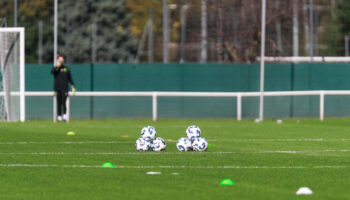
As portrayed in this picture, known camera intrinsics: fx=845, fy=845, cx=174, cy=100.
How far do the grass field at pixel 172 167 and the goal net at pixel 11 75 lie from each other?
6.63 metres

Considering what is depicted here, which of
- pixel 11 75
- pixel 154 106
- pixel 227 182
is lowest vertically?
pixel 154 106

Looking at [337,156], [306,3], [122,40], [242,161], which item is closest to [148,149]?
[242,161]

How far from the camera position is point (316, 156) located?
1356cm

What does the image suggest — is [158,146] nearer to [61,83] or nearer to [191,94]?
[61,83]

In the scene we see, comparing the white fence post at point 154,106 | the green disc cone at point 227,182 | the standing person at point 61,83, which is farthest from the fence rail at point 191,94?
the green disc cone at point 227,182

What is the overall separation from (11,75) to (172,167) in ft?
50.0

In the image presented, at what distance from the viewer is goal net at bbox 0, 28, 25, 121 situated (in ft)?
83.6

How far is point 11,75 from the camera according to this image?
1022 inches

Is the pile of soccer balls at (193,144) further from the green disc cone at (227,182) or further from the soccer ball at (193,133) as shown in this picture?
the green disc cone at (227,182)

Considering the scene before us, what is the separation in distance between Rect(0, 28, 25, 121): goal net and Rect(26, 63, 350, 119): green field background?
2.18m

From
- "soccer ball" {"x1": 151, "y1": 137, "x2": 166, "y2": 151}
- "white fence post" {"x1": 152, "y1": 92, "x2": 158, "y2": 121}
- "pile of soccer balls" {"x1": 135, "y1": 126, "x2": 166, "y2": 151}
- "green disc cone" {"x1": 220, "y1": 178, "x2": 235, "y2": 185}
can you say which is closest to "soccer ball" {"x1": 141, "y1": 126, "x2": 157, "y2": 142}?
"pile of soccer balls" {"x1": 135, "y1": 126, "x2": 166, "y2": 151}

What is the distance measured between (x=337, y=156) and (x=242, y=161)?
6.04 feet

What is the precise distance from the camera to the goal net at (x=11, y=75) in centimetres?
2547

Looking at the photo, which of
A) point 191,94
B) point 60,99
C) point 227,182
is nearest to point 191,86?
point 191,94
